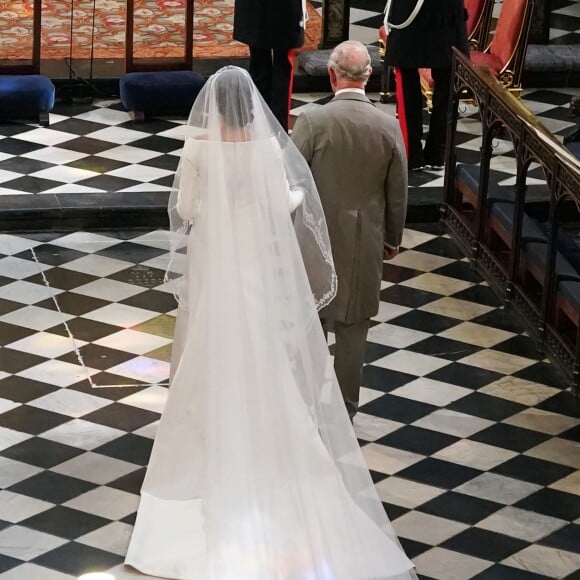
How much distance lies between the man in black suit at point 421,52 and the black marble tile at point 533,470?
430cm

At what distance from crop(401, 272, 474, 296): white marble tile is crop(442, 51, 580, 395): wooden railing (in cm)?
20

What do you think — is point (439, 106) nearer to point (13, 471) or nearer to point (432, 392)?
point (432, 392)

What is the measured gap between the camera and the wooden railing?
9.11 meters

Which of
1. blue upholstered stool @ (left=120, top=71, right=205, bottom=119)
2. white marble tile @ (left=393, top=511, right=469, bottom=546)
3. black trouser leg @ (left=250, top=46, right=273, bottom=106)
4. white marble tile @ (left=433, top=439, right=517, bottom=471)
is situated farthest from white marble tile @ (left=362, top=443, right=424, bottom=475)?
blue upholstered stool @ (left=120, top=71, right=205, bottom=119)

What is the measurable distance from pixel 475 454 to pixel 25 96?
19.4ft

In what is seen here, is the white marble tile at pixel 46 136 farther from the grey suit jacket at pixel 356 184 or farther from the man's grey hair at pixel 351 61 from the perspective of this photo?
the man's grey hair at pixel 351 61

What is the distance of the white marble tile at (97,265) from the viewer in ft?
34.0

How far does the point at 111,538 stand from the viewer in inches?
289

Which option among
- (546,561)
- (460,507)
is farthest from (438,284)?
(546,561)

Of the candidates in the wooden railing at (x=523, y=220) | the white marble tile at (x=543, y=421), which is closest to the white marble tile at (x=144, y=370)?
the white marble tile at (x=543, y=421)

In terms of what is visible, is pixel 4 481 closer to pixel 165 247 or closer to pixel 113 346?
pixel 113 346

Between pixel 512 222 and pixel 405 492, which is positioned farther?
pixel 512 222

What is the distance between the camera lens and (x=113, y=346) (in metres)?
9.30

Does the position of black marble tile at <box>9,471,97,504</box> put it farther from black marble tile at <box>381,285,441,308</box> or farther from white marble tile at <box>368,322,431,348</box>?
black marble tile at <box>381,285,441,308</box>
